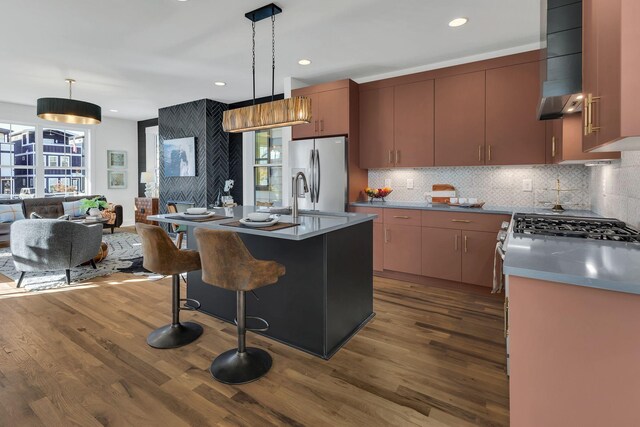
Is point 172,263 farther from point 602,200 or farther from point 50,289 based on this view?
point 602,200

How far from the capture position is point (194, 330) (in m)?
2.67

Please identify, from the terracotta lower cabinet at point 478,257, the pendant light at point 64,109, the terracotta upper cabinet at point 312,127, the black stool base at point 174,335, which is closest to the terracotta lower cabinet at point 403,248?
the terracotta lower cabinet at point 478,257

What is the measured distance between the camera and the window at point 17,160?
6941mm

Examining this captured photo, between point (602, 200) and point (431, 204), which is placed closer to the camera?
point (602, 200)

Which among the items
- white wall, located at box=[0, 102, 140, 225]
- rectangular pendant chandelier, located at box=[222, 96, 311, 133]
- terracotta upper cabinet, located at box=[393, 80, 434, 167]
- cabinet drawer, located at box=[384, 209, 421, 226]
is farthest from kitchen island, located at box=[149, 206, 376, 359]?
white wall, located at box=[0, 102, 140, 225]

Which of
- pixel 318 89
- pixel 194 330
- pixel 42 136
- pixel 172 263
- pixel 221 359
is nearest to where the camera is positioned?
pixel 221 359

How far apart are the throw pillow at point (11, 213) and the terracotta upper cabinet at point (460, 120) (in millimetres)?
7172

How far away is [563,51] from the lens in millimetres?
1896

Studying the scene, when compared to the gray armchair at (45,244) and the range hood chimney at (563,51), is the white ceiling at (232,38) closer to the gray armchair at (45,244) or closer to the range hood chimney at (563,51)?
the range hood chimney at (563,51)

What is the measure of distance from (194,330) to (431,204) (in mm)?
3008

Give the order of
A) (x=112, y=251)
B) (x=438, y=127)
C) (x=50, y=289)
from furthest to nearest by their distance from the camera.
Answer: (x=112, y=251)
(x=438, y=127)
(x=50, y=289)

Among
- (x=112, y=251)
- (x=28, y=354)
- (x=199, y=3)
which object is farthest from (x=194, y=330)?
(x=112, y=251)

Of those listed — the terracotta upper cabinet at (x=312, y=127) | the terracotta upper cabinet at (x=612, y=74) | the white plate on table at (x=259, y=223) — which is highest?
the terracotta upper cabinet at (x=312, y=127)

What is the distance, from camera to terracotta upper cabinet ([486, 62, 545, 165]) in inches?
138
